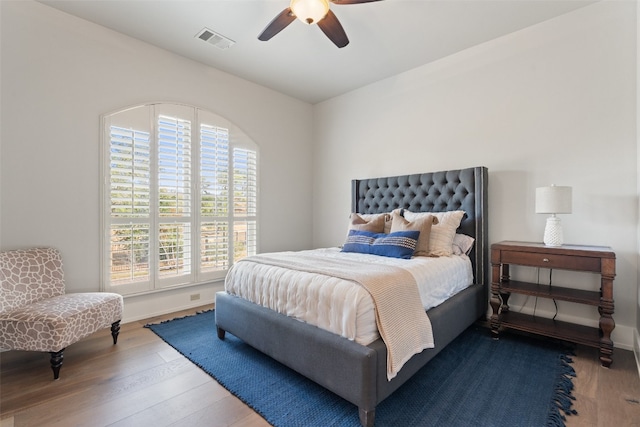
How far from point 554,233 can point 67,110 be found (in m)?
4.52

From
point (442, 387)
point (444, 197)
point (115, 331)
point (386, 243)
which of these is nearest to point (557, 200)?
point (444, 197)

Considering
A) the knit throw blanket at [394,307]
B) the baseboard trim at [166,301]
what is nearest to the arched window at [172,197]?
the baseboard trim at [166,301]

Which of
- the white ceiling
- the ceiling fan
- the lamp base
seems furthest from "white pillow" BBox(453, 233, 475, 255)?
the ceiling fan

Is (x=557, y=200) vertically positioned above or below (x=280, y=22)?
below

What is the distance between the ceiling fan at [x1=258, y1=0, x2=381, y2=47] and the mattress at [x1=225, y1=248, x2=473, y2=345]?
1850 mm

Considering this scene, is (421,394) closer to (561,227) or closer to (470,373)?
(470,373)

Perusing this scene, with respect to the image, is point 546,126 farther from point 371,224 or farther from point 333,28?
point 333,28

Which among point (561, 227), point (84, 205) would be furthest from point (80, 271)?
point (561, 227)

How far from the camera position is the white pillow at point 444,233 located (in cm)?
283

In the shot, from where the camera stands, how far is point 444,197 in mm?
3326

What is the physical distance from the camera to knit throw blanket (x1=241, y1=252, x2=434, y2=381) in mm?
1668

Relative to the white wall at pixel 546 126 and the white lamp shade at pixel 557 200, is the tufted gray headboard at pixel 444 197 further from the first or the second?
the white lamp shade at pixel 557 200

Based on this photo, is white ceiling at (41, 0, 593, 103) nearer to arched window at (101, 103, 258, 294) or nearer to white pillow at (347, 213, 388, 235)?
arched window at (101, 103, 258, 294)

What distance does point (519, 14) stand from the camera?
2711 mm
